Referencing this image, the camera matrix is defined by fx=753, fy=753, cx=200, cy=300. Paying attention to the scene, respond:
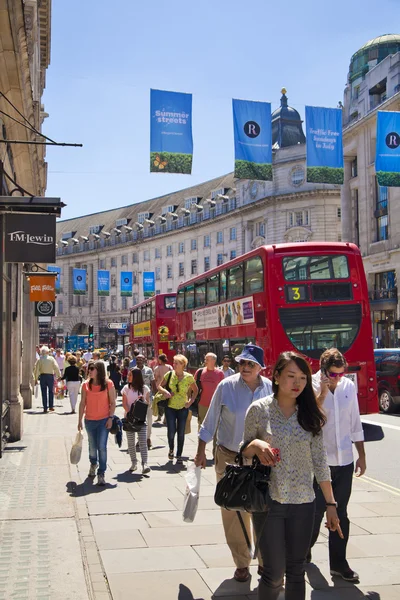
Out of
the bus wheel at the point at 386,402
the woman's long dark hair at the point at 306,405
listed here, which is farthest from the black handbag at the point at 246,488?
the bus wheel at the point at 386,402

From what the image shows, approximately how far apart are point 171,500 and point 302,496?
16.2ft

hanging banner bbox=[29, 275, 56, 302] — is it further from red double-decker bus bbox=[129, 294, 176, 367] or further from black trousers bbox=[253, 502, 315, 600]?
black trousers bbox=[253, 502, 315, 600]

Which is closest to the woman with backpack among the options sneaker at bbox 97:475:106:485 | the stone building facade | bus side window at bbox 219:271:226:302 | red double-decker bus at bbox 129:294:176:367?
sneaker at bbox 97:475:106:485

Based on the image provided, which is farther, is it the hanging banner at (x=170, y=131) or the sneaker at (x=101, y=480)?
the hanging banner at (x=170, y=131)

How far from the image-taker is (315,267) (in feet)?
54.0

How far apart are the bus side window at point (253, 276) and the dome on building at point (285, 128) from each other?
59.3m

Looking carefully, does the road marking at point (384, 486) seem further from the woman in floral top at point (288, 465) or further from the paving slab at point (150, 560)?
the woman in floral top at point (288, 465)

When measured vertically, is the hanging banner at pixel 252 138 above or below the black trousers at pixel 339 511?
above

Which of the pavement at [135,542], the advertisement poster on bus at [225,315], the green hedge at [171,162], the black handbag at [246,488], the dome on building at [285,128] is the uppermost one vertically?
the dome on building at [285,128]

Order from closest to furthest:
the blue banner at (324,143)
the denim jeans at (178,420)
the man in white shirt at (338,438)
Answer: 1. the man in white shirt at (338,438)
2. the denim jeans at (178,420)
3. the blue banner at (324,143)

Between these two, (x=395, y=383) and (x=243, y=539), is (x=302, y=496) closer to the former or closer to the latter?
(x=243, y=539)

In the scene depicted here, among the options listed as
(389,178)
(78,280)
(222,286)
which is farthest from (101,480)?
(78,280)

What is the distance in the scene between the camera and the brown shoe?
5.73m

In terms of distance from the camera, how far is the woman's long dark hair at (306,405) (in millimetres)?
4383
